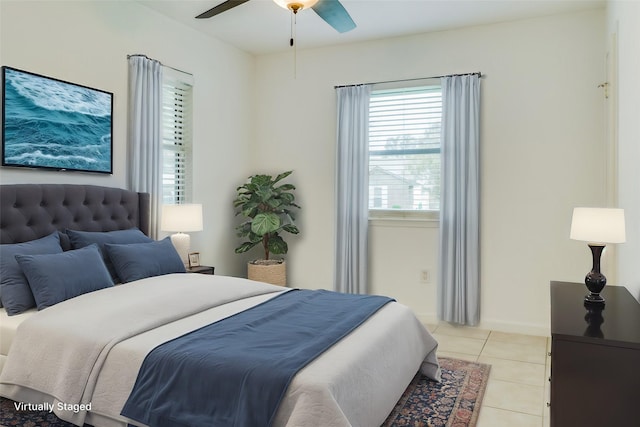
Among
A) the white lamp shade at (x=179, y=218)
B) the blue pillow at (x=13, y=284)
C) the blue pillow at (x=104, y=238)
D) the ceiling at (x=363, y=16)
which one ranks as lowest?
the blue pillow at (x=13, y=284)

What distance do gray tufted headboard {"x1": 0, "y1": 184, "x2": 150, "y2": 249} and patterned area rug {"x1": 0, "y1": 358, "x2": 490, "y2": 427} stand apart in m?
1.05

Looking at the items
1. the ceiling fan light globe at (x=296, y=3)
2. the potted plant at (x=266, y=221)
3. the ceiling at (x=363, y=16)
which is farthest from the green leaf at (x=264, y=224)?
the ceiling fan light globe at (x=296, y=3)

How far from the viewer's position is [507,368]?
343 cm

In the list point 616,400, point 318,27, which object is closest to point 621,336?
point 616,400

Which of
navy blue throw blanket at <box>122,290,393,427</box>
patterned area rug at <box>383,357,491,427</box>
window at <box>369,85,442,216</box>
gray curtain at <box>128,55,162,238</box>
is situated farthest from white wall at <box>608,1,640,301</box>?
gray curtain at <box>128,55,162,238</box>

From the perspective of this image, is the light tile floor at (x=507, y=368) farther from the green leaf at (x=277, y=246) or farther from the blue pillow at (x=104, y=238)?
the blue pillow at (x=104, y=238)

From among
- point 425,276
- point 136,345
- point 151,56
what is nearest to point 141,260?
point 136,345

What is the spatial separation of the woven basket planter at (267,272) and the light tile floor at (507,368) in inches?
63.7

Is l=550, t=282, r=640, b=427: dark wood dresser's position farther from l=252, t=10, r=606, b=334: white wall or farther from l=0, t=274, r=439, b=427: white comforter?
l=252, t=10, r=606, b=334: white wall

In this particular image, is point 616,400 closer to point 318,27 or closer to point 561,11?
point 561,11

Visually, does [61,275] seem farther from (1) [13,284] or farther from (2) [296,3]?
(2) [296,3]

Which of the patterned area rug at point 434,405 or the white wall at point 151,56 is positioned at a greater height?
the white wall at point 151,56

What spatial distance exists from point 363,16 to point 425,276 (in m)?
2.48

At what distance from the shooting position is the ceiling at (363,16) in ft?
13.0
